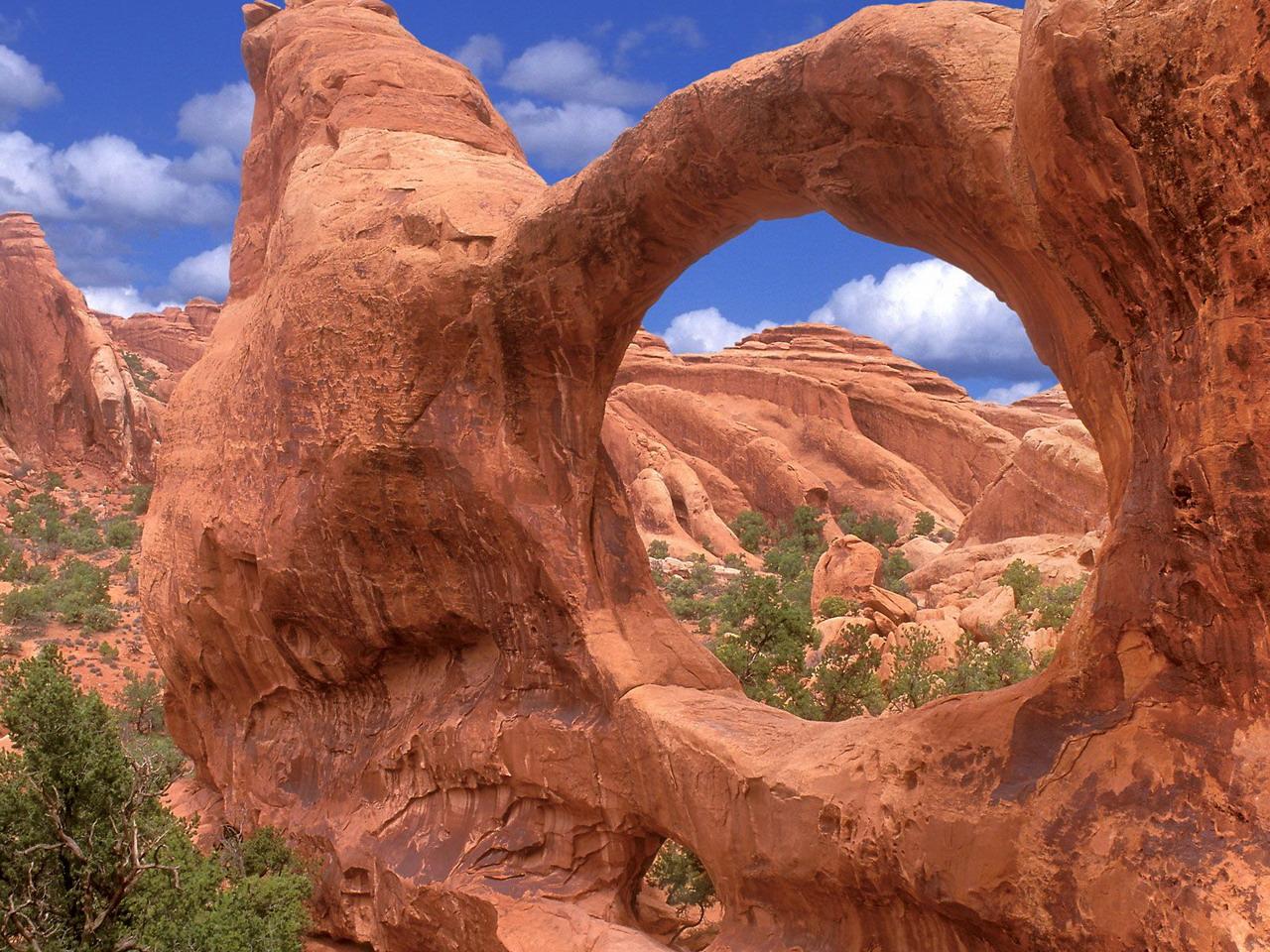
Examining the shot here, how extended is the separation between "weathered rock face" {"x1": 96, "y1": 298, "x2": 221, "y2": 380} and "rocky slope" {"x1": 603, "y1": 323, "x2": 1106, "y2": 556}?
103 ft

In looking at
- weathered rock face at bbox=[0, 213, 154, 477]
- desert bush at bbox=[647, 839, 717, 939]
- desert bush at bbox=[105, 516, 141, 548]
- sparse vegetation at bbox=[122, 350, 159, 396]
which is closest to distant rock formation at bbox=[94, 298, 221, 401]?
sparse vegetation at bbox=[122, 350, 159, 396]

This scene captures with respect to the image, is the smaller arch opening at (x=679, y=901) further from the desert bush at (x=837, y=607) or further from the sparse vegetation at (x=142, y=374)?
the sparse vegetation at (x=142, y=374)

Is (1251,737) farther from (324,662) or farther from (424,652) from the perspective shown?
(324,662)

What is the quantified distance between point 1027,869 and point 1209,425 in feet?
6.21

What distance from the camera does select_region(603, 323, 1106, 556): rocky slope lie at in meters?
31.5

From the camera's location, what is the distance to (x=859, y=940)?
4.85 meters

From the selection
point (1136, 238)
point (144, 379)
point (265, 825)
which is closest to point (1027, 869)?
point (1136, 238)

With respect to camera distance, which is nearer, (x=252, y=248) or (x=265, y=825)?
(x=265, y=825)

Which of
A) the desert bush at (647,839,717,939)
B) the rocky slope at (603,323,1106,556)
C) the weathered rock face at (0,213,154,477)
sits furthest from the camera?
the rocky slope at (603,323,1106,556)

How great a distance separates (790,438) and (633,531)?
28.7 metres

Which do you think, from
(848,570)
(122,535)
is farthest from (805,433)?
(122,535)

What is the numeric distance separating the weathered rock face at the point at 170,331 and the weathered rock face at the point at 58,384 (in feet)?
70.3

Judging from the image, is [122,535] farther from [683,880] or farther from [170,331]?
[170,331]

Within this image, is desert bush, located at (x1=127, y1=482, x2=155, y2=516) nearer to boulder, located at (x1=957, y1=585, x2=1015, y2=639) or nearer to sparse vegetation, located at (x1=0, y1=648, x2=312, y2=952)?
boulder, located at (x1=957, y1=585, x2=1015, y2=639)
